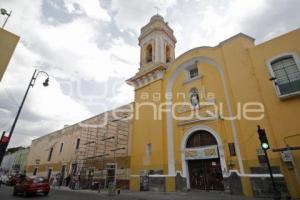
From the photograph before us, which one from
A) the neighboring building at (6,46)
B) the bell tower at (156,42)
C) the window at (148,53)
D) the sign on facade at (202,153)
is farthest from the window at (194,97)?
the neighboring building at (6,46)

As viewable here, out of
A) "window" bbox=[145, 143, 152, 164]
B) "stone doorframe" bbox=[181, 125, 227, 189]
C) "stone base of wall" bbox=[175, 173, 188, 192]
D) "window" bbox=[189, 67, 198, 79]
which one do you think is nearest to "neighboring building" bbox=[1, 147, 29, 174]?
"window" bbox=[145, 143, 152, 164]

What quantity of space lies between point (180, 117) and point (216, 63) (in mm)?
4860

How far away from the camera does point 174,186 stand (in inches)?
538

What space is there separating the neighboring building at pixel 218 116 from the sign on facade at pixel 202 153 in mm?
63

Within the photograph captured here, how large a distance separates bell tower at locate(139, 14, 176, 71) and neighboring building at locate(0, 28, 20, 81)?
1199 centimetres

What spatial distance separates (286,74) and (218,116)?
177 inches

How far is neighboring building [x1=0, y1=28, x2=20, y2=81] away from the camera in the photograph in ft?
28.4

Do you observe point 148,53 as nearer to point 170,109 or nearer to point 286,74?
point 170,109

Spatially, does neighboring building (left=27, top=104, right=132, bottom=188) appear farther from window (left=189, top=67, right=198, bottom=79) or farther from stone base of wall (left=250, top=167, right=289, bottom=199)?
stone base of wall (left=250, top=167, right=289, bottom=199)

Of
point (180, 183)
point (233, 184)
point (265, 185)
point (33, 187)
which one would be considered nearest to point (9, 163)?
point (33, 187)

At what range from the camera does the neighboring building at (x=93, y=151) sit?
1817cm

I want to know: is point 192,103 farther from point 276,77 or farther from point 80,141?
point 80,141

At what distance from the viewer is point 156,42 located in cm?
1972

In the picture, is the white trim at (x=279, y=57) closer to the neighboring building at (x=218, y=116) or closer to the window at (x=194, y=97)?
the neighboring building at (x=218, y=116)
